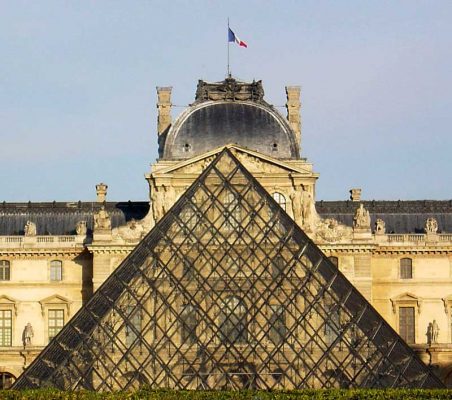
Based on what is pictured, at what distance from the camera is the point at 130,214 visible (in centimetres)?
7112

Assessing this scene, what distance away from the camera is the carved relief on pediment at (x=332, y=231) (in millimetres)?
67625

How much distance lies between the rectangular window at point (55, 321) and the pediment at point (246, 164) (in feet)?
23.9

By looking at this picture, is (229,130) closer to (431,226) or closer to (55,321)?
(431,226)

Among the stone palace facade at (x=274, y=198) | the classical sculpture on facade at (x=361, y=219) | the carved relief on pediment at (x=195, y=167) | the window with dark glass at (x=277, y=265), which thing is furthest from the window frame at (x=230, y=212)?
the classical sculpture on facade at (x=361, y=219)

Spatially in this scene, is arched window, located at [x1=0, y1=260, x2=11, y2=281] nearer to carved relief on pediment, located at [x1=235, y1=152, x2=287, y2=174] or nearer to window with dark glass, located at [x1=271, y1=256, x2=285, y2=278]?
carved relief on pediment, located at [x1=235, y1=152, x2=287, y2=174]

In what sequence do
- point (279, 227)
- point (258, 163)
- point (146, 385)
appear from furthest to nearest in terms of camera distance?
1. point (258, 163)
2. point (279, 227)
3. point (146, 385)

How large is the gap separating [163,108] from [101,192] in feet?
16.2

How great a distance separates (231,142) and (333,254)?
602 centimetres

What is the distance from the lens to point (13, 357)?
67438 mm

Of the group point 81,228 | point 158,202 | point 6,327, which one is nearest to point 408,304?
point 158,202

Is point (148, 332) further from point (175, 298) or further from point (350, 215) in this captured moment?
point (350, 215)

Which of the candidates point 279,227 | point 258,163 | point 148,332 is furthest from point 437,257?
point 148,332

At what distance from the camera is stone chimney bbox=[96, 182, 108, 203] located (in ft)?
238

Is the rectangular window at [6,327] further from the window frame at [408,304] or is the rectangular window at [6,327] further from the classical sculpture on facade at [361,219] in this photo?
the window frame at [408,304]
